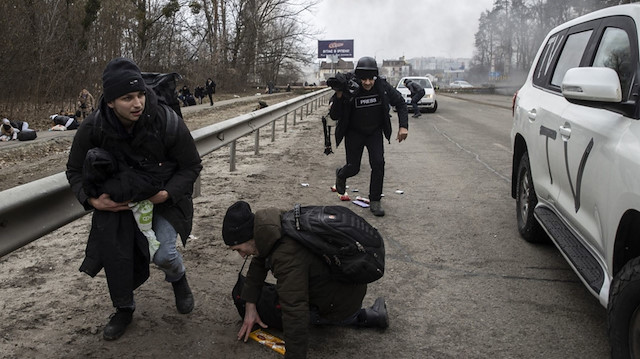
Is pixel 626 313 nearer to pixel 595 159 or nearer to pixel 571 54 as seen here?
pixel 595 159

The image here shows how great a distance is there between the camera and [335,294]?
300 centimetres

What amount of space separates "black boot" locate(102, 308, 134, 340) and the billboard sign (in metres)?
83.2

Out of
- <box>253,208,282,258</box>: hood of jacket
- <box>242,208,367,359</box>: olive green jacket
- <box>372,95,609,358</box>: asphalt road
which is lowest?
<box>372,95,609,358</box>: asphalt road

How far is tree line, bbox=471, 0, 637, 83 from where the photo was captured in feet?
177

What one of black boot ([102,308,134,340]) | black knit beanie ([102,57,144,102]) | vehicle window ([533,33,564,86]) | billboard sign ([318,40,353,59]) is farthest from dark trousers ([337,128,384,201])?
billboard sign ([318,40,353,59])

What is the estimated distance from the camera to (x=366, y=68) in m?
6.12

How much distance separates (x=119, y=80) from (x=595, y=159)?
259cm

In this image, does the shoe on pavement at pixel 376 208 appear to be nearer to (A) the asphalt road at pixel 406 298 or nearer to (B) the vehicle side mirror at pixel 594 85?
(A) the asphalt road at pixel 406 298

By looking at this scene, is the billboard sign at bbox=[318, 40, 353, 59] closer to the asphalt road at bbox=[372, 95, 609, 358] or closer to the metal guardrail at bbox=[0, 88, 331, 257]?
the asphalt road at bbox=[372, 95, 609, 358]

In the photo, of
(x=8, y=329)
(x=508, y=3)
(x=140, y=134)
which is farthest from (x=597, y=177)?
(x=508, y=3)

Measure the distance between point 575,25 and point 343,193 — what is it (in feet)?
10.7

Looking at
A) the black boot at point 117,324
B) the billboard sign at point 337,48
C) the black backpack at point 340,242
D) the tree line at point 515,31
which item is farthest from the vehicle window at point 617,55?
the billboard sign at point 337,48

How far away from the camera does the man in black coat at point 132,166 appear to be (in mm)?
2893

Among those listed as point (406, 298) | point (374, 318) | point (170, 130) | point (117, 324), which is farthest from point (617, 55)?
point (117, 324)
